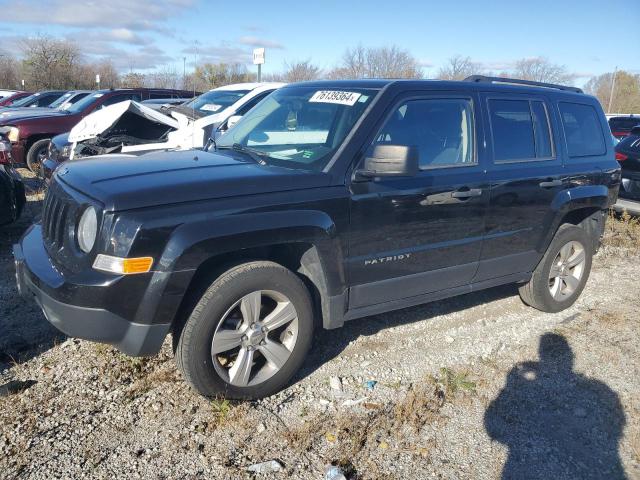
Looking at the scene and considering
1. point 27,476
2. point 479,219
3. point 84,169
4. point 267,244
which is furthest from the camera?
point 479,219

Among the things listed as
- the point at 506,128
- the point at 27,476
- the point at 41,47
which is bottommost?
the point at 27,476

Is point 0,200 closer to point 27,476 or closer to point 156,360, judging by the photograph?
point 156,360

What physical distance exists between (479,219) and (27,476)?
3.21 m

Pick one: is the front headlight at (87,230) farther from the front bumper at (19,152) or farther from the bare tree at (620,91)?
the bare tree at (620,91)

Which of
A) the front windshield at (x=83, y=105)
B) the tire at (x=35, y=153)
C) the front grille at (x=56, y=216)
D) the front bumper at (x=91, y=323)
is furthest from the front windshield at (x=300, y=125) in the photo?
the front windshield at (x=83, y=105)

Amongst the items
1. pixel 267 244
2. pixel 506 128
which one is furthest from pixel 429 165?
pixel 267 244

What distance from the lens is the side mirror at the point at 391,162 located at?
10.8ft

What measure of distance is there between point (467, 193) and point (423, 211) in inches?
16.5

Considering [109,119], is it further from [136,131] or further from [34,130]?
[34,130]

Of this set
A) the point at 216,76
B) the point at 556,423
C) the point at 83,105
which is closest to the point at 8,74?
the point at 216,76

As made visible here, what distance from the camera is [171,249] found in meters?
2.83

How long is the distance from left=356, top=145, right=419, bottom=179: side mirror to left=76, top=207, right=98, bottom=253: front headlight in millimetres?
1547

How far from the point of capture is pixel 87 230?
9.78 feet

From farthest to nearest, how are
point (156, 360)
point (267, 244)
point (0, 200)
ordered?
1. point (0, 200)
2. point (156, 360)
3. point (267, 244)
